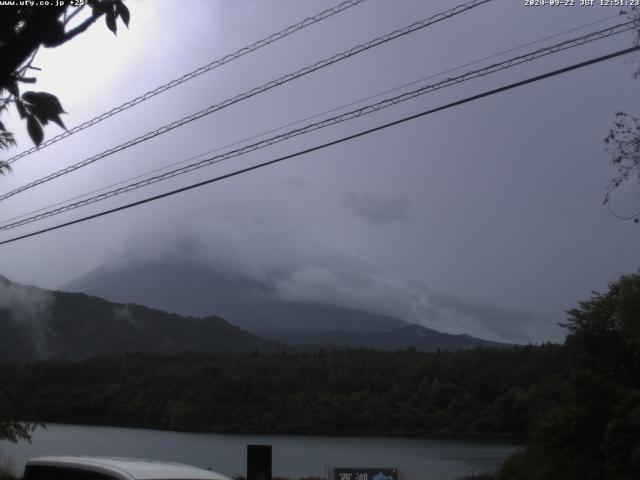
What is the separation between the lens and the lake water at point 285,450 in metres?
24.2

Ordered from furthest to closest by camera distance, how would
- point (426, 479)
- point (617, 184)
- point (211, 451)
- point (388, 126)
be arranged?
point (211, 451) < point (426, 479) < point (617, 184) < point (388, 126)

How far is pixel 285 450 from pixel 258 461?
63.7 ft

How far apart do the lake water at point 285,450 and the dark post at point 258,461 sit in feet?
32.7

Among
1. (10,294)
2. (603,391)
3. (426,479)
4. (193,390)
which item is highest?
(10,294)

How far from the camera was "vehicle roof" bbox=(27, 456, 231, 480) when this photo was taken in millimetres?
6660

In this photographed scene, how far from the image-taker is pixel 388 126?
1273 centimetres

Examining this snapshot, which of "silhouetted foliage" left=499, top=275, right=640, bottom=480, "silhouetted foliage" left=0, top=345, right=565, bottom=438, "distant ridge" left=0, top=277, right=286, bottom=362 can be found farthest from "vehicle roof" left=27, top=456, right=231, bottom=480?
"distant ridge" left=0, top=277, right=286, bottom=362

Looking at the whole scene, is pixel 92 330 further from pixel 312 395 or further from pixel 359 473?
pixel 359 473

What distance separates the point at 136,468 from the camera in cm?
683

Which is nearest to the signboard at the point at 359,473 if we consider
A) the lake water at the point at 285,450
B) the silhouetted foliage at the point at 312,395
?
the lake water at the point at 285,450

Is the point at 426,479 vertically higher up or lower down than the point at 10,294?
lower down

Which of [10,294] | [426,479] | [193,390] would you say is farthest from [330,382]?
[10,294]

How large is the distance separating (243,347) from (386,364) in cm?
3247

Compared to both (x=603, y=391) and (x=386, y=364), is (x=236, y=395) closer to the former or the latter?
(x=386, y=364)
